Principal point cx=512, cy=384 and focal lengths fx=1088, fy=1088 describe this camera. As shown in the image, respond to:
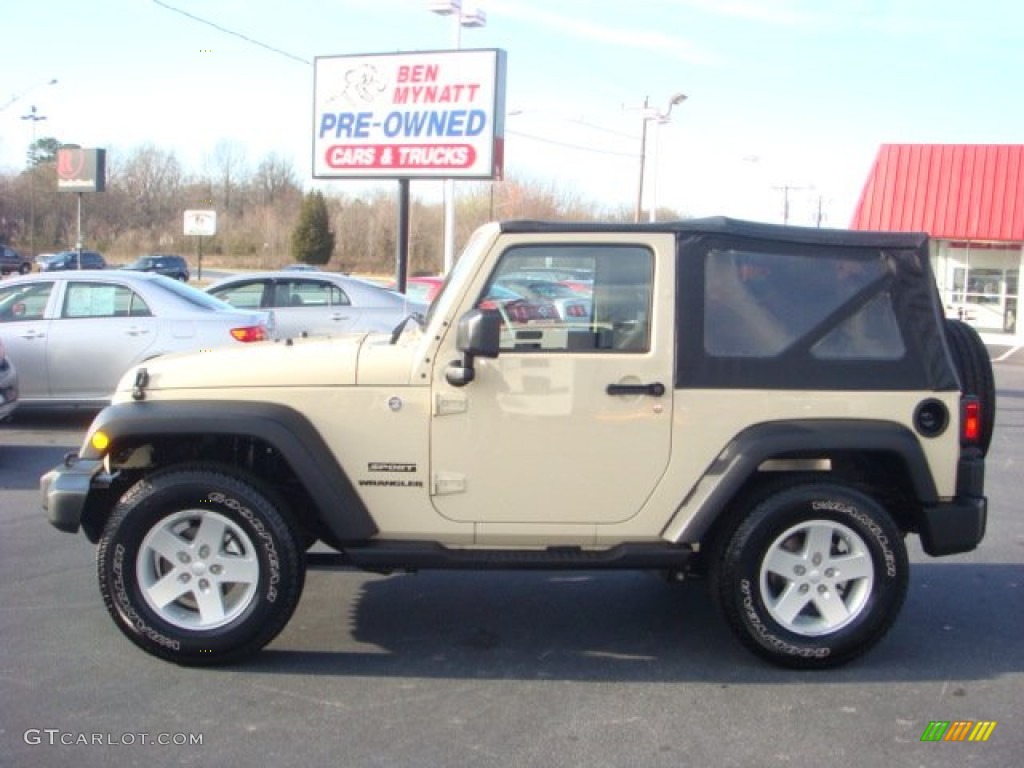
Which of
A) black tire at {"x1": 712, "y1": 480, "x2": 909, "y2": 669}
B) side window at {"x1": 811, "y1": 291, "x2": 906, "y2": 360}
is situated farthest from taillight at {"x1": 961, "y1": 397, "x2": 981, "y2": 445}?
black tire at {"x1": 712, "y1": 480, "x2": 909, "y2": 669}

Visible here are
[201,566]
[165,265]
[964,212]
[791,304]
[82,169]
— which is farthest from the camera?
[165,265]

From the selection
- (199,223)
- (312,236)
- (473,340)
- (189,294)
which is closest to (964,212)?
(189,294)

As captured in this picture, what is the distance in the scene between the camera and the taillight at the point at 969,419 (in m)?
4.73

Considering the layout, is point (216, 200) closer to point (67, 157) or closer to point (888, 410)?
point (67, 157)

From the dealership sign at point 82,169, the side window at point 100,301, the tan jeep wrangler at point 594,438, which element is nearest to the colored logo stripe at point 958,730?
the tan jeep wrangler at point 594,438

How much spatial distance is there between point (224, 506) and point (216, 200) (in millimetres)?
86992

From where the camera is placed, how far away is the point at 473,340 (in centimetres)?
436

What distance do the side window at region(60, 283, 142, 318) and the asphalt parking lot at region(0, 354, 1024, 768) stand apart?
16.4 feet

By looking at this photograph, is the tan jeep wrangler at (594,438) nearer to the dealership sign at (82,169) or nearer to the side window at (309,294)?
the side window at (309,294)

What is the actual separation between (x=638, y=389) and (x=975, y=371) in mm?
1593

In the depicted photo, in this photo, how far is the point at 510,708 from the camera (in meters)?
4.28

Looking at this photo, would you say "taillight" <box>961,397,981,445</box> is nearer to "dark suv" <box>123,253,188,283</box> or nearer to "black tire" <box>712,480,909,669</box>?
"black tire" <box>712,480,909,669</box>

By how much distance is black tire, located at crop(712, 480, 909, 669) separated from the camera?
463 centimetres

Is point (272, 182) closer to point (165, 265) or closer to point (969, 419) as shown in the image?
point (165, 265)
